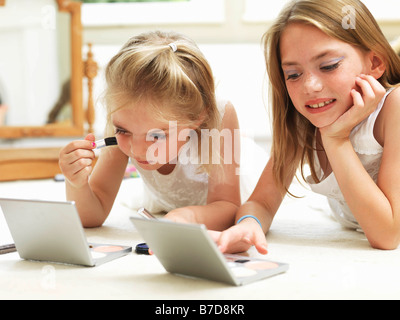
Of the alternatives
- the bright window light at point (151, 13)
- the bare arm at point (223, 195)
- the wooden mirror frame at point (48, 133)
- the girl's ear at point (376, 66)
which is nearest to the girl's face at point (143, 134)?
the bare arm at point (223, 195)

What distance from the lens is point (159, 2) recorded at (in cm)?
260

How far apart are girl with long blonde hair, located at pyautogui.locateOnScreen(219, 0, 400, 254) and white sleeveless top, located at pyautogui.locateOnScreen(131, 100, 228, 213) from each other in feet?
0.72

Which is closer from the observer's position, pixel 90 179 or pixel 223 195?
pixel 223 195

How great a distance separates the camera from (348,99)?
90 centimetres

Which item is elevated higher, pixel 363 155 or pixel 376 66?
pixel 376 66

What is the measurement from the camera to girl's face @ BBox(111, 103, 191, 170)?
3.08 ft

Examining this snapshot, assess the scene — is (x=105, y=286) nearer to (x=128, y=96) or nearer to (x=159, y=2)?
(x=128, y=96)

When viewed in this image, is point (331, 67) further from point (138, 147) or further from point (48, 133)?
point (48, 133)

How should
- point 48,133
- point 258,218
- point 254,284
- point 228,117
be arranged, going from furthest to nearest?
point 48,133 → point 228,117 → point 258,218 → point 254,284

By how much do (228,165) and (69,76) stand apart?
139 cm

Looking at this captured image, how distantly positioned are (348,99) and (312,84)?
0.23ft

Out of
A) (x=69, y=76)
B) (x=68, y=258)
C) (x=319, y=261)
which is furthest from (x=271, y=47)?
(x=69, y=76)

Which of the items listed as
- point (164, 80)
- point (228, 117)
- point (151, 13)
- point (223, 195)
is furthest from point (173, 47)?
point (151, 13)

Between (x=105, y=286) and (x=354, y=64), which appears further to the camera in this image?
(x=354, y=64)
